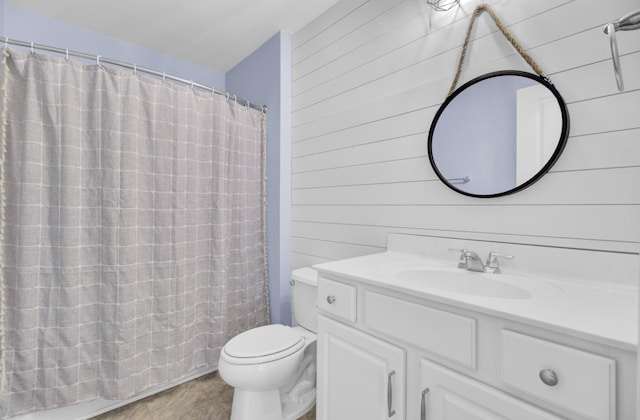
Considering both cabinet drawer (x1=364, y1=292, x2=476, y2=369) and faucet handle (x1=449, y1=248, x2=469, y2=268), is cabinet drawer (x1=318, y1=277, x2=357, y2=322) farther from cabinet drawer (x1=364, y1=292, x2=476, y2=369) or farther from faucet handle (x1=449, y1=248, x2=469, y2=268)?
faucet handle (x1=449, y1=248, x2=469, y2=268)

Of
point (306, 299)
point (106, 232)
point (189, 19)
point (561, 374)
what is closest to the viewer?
point (561, 374)

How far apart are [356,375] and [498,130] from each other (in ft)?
3.65

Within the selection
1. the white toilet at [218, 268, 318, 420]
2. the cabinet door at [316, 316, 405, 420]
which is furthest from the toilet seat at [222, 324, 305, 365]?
the cabinet door at [316, 316, 405, 420]

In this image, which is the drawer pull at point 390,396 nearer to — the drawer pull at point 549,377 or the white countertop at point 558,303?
the white countertop at point 558,303

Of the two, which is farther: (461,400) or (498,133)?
(498,133)

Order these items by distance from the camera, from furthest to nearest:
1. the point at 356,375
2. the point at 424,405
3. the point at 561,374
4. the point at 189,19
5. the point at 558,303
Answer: the point at 189,19
the point at 356,375
the point at 424,405
the point at 558,303
the point at 561,374

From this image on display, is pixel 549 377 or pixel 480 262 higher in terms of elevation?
pixel 480 262

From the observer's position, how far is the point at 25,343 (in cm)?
135

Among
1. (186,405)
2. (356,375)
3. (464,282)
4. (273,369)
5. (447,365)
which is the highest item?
(464,282)

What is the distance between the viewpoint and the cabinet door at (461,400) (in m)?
0.70

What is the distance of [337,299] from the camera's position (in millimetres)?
1146

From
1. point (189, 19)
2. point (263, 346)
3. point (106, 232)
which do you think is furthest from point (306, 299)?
point (189, 19)

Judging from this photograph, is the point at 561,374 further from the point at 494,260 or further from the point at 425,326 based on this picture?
the point at 494,260

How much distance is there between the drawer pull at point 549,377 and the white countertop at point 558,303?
0.10 metres
